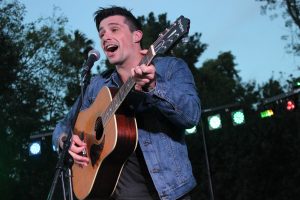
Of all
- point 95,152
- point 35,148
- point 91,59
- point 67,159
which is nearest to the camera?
point 95,152

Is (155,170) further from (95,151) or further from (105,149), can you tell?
(95,151)

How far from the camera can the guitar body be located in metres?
2.92

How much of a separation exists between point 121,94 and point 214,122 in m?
9.09

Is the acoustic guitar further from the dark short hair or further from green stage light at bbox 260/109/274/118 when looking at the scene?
green stage light at bbox 260/109/274/118

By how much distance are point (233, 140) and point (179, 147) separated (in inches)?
615

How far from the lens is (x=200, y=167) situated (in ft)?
62.1

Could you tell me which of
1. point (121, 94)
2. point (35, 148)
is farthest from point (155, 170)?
point (35, 148)

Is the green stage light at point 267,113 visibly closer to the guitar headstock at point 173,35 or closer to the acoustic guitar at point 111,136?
the acoustic guitar at point 111,136

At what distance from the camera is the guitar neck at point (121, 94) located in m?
2.73

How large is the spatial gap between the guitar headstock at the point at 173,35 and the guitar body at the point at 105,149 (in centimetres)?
49

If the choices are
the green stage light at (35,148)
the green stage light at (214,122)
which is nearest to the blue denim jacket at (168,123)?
the green stage light at (35,148)

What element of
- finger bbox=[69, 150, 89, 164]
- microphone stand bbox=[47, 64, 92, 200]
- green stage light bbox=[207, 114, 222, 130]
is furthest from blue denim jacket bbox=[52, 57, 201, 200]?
green stage light bbox=[207, 114, 222, 130]

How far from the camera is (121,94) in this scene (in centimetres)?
298

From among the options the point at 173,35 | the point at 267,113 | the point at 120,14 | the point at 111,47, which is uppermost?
the point at 267,113
